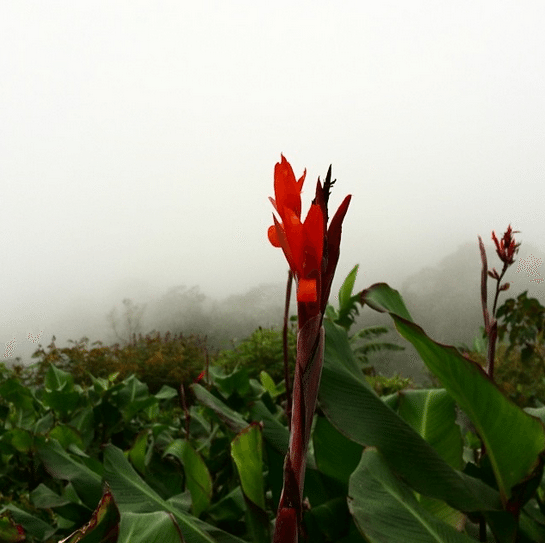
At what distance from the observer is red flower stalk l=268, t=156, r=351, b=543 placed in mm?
278

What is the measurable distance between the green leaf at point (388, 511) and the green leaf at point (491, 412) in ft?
0.41

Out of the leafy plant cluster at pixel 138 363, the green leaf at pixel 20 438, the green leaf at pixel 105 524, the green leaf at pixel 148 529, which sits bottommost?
the leafy plant cluster at pixel 138 363

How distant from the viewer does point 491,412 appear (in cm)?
66

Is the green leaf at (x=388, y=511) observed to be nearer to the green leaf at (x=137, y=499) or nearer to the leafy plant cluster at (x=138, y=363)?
the green leaf at (x=137, y=499)

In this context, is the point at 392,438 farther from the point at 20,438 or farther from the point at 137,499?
the point at 20,438

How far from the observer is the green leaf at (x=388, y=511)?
561 mm

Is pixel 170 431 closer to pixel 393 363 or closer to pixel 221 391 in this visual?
pixel 221 391

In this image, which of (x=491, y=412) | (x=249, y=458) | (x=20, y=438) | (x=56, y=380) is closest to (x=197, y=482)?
(x=249, y=458)

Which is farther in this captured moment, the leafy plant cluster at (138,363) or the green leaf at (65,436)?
the leafy plant cluster at (138,363)

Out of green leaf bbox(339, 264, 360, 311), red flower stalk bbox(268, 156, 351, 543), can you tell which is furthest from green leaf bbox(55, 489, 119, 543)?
green leaf bbox(339, 264, 360, 311)

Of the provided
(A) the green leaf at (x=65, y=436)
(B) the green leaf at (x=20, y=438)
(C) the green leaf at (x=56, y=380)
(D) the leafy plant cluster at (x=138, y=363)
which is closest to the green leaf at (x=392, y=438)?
(A) the green leaf at (x=65, y=436)

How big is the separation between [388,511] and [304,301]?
1.34ft

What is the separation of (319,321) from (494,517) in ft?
1.80

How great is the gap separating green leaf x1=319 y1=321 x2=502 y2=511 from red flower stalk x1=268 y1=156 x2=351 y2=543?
0.41 metres
